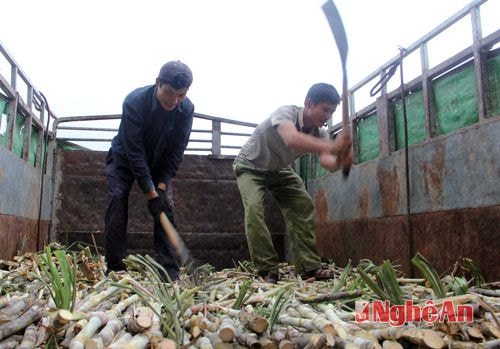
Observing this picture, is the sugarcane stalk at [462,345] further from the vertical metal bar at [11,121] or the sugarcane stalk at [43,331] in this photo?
the vertical metal bar at [11,121]

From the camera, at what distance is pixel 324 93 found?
3.43 m

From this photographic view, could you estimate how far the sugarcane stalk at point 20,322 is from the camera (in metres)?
1.72

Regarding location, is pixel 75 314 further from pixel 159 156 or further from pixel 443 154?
pixel 443 154

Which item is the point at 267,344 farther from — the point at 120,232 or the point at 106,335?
the point at 120,232

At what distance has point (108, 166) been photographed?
363 centimetres

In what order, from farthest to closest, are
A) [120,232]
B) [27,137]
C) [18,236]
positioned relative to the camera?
[27,137] → [18,236] → [120,232]

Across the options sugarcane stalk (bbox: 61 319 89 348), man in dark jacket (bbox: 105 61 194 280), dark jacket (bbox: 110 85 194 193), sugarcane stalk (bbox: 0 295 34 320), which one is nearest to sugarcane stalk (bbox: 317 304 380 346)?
sugarcane stalk (bbox: 61 319 89 348)

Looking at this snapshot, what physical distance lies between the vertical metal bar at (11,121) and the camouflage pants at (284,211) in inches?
77.8

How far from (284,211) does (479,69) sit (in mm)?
1964

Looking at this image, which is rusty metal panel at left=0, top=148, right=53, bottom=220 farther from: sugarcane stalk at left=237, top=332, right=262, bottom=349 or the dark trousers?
sugarcane stalk at left=237, top=332, right=262, bottom=349

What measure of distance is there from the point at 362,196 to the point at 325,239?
0.88 metres

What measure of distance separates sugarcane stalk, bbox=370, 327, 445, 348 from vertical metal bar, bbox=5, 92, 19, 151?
348 cm

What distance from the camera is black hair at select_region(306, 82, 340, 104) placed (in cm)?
343

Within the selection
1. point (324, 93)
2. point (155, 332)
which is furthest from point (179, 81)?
point (155, 332)
